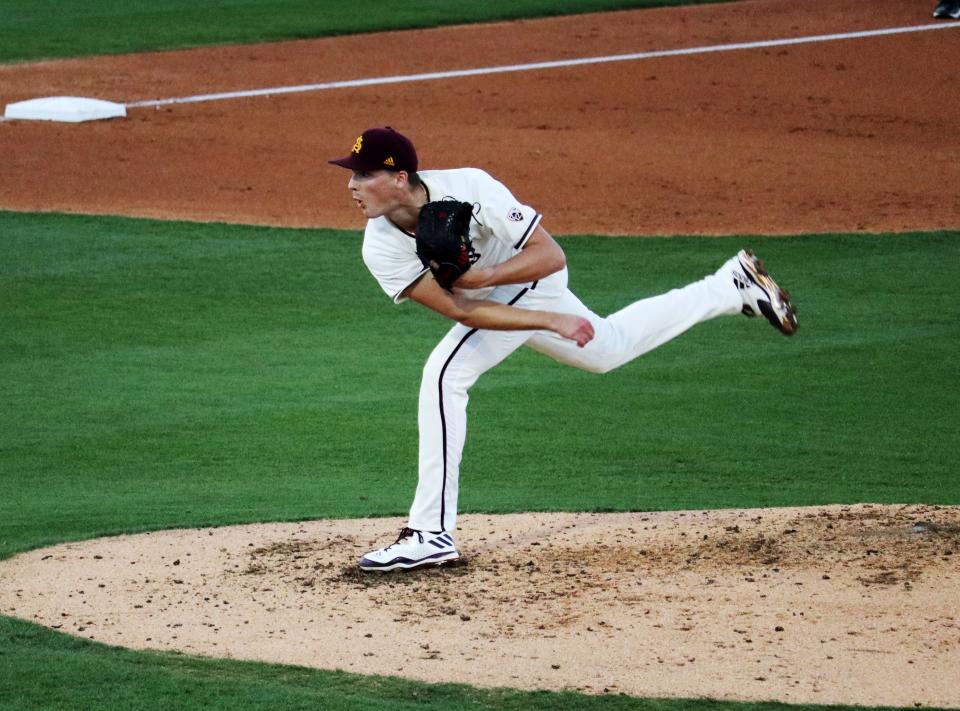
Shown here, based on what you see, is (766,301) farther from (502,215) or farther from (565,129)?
(565,129)

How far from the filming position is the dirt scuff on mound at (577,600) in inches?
202

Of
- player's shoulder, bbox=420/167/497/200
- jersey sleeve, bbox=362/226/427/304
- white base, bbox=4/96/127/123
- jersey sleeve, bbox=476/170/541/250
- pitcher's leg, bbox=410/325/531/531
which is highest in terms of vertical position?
white base, bbox=4/96/127/123

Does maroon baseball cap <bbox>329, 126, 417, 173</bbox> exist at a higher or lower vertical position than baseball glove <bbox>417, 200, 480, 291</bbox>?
higher

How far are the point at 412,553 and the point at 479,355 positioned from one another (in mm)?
788

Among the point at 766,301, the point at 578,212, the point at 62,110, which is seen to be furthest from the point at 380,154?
the point at 62,110

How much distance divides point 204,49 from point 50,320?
11.1 meters

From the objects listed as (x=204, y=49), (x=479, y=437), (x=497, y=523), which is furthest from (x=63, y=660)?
(x=204, y=49)

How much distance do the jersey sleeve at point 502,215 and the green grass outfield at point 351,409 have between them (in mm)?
1715

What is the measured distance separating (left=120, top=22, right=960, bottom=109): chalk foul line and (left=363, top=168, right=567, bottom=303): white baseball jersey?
12559mm

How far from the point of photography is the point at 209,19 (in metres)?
23.0

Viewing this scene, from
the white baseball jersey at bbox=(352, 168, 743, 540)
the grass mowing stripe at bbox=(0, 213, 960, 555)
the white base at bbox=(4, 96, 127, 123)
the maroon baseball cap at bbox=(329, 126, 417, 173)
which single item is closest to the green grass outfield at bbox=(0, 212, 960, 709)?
the grass mowing stripe at bbox=(0, 213, 960, 555)

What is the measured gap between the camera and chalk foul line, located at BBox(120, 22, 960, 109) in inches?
725

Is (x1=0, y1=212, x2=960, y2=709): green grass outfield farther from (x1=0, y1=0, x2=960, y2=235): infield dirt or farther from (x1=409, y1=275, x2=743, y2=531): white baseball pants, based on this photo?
(x1=0, y1=0, x2=960, y2=235): infield dirt

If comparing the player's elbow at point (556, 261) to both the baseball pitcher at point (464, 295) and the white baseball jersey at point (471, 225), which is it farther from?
the white baseball jersey at point (471, 225)
